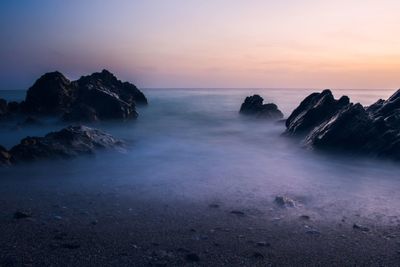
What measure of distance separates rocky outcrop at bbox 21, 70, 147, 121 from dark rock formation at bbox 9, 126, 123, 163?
17339 millimetres

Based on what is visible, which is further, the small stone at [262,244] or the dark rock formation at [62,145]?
the dark rock formation at [62,145]

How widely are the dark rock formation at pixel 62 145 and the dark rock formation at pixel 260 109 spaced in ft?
84.3

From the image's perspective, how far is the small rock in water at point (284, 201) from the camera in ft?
36.8

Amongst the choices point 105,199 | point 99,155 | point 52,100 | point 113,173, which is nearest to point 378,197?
point 105,199

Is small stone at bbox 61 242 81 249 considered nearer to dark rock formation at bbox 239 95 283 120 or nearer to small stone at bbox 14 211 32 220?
small stone at bbox 14 211 32 220

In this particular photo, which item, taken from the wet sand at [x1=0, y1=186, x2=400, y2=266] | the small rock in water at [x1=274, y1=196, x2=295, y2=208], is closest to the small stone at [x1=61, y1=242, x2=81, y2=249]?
the wet sand at [x1=0, y1=186, x2=400, y2=266]

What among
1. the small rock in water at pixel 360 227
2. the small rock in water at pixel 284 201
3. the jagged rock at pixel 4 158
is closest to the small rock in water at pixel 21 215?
the jagged rock at pixel 4 158

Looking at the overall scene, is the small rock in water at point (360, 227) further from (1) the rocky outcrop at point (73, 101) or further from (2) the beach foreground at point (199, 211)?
(1) the rocky outcrop at point (73, 101)

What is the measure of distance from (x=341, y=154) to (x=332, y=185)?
6544 mm

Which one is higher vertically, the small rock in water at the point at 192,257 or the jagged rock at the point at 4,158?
the jagged rock at the point at 4,158

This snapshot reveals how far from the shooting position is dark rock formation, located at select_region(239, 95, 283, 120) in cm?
4256

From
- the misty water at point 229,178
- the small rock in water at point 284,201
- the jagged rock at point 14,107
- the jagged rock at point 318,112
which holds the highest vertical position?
the jagged rock at point 318,112

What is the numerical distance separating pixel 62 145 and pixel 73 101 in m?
29.2

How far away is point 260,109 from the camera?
45062mm
